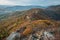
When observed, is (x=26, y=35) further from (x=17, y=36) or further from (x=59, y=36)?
(x=59, y=36)

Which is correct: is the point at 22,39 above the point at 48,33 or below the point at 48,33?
below

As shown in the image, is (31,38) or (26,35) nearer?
(31,38)

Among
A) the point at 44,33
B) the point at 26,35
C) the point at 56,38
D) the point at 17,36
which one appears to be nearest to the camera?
the point at 56,38

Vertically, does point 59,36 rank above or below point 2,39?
above

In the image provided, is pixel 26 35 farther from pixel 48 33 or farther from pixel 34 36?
pixel 48 33

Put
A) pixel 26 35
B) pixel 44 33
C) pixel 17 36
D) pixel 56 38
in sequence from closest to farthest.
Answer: pixel 56 38 < pixel 44 33 < pixel 17 36 < pixel 26 35

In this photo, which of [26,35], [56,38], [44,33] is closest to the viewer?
[56,38]

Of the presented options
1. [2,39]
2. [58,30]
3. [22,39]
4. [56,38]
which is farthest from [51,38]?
[2,39]

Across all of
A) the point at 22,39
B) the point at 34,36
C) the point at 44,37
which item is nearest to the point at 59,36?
the point at 44,37

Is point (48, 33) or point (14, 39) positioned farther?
point (14, 39)
